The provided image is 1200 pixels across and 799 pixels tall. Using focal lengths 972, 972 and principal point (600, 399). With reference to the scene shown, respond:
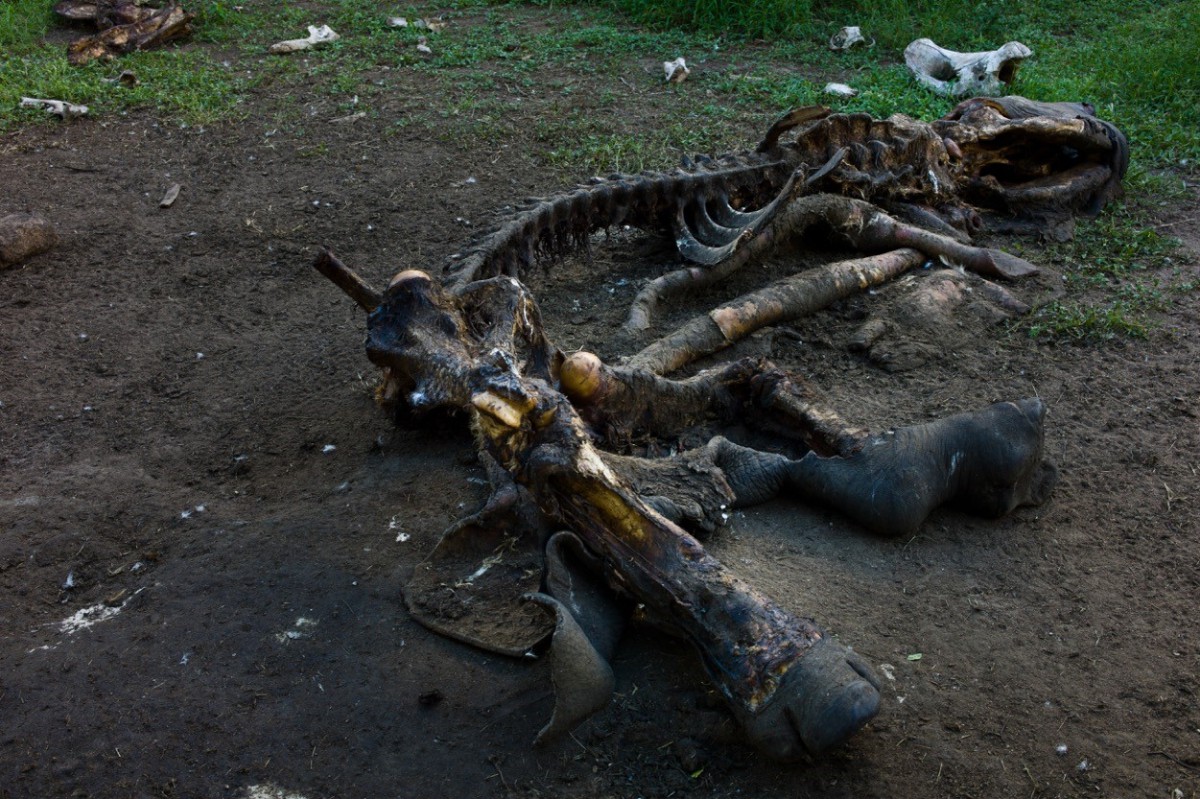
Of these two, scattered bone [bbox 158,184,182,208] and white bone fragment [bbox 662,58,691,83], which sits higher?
white bone fragment [bbox 662,58,691,83]

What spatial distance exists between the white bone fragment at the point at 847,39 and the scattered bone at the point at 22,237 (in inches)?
240

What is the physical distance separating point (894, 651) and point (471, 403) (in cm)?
134

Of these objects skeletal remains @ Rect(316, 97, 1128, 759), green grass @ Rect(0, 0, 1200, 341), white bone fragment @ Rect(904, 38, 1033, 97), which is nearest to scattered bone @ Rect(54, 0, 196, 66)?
green grass @ Rect(0, 0, 1200, 341)

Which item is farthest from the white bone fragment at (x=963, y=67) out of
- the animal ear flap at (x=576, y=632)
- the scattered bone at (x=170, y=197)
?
the animal ear flap at (x=576, y=632)

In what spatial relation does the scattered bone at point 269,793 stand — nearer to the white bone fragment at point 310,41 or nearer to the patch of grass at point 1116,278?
the patch of grass at point 1116,278

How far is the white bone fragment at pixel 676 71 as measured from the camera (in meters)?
7.61

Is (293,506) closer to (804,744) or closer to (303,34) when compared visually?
(804,744)

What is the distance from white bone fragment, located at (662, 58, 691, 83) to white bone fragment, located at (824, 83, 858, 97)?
1129 millimetres

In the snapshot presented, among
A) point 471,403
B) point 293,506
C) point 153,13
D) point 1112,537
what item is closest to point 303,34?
point 153,13

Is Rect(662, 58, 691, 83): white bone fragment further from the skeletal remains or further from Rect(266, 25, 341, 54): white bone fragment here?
Rect(266, 25, 341, 54): white bone fragment

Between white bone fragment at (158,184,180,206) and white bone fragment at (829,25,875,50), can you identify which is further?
white bone fragment at (829,25,875,50)

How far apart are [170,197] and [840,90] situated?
4.69 m

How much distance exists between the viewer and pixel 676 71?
7637 millimetres

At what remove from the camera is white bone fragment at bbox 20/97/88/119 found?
22.7 feet
